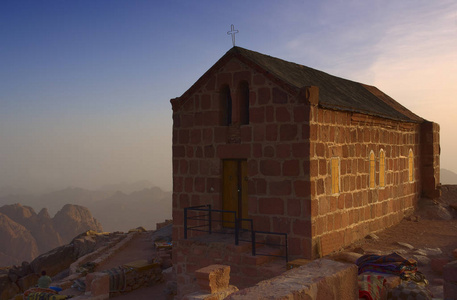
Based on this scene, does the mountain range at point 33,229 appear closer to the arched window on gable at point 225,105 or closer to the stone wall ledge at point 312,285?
the arched window on gable at point 225,105

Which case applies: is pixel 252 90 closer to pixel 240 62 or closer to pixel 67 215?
pixel 240 62

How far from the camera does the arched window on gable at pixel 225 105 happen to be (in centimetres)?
1315

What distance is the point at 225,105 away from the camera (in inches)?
522

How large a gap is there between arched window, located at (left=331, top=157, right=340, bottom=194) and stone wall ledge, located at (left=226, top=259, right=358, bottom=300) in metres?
6.40

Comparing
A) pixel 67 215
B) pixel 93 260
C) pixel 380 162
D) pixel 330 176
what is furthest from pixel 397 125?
pixel 67 215

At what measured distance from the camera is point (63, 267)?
87.1 feet

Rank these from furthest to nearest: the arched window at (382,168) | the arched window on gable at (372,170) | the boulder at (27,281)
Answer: the boulder at (27,281) < the arched window at (382,168) < the arched window on gable at (372,170)

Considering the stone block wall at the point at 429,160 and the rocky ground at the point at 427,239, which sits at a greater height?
the stone block wall at the point at 429,160

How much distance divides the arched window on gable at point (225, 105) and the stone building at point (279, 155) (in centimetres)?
3

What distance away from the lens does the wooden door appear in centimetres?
1272

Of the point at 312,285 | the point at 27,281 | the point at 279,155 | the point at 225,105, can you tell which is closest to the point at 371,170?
the point at 279,155

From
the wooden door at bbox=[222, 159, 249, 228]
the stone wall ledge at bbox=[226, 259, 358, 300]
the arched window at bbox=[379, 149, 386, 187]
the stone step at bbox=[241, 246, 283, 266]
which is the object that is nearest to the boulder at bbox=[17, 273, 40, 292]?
the wooden door at bbox=[222, 159, 249, 228]

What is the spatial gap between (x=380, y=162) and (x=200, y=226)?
7.13 metres

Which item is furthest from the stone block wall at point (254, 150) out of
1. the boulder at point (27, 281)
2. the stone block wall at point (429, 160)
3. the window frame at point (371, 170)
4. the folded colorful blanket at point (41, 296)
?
the boulder at point (27, 281)
